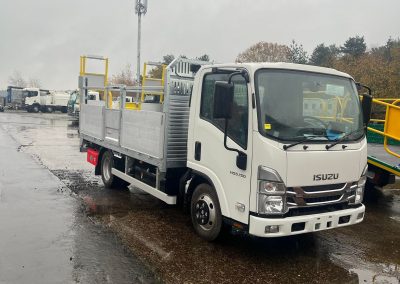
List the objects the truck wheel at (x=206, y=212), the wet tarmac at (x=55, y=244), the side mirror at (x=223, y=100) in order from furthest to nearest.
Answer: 1. the truck wheel at (x=206, y=212)
2. the side mirror at (x=223, y=100)
3. the wet tarmac at (x=55, y=244)

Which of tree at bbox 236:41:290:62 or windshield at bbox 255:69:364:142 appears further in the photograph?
tree at bbox 236:41:290:62

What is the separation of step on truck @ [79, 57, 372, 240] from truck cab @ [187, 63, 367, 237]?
0.04ft

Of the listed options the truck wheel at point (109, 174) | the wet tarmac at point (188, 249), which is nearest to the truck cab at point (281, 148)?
the wet tarmac at point (188, 249)

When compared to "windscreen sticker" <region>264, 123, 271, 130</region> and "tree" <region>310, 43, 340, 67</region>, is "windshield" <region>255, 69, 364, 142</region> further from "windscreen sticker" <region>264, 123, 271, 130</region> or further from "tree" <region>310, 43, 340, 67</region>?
"tree" <region>310, 43, 340, 67</region>

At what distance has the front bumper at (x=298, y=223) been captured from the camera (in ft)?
14.5

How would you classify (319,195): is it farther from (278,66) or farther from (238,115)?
(278,66)

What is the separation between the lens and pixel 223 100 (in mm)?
4457

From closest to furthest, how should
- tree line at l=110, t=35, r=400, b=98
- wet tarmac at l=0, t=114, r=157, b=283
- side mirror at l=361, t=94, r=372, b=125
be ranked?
wet tarmac at l=0, t=114, r=157, b=283 < side mirror at l=361, t=94, r=372, b=125 < tree line at l=110, t=35, r=400, b=98

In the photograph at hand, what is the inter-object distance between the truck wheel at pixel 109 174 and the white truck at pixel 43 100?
40.6 meters

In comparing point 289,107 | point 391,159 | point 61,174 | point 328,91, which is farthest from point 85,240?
point 391,159

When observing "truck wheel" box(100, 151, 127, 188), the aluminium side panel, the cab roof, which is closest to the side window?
the cab roof

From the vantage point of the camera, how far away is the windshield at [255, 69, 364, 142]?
4.56 meters

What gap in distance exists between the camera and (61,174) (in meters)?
9.84

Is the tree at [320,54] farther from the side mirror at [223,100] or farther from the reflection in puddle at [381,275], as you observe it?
the side mirror at [223,100]
